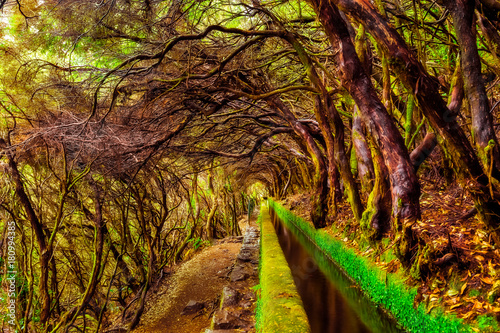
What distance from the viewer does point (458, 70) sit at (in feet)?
14.2

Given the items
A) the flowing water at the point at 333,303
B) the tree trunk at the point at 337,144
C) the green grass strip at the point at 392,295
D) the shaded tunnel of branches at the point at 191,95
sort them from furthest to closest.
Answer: the tree trunk at the point at 337,144 < the flowing water at the point at 333,303 < the shaded tunnel of branches at the point at 191,95 < the green grass strip at the point at 392,295

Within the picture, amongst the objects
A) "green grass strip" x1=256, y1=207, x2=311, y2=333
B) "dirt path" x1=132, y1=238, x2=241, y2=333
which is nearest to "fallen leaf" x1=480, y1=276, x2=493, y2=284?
"green grass strip" x1=256, y1=207, x2=311, y2=333

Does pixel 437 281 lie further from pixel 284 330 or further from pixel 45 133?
pixel 45 133

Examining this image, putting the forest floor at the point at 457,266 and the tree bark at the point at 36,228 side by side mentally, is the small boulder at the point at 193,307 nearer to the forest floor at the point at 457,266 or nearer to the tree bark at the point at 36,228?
the tree bark at the point at 36,228

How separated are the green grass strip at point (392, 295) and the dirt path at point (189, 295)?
10.9 feet

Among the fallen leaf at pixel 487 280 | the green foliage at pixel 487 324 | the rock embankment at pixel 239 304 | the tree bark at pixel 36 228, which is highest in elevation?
the tree bark at pixel 36 228

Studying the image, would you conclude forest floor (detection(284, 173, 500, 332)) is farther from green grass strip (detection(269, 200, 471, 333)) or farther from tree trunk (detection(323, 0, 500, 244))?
tree trunk (detection(323, 0, 500, 244))

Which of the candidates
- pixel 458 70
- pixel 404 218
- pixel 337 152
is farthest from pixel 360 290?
pixel 458 70

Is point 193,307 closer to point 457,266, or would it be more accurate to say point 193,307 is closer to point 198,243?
point 457,266

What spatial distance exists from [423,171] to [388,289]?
5672mm

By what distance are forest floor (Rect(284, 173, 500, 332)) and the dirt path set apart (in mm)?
4383

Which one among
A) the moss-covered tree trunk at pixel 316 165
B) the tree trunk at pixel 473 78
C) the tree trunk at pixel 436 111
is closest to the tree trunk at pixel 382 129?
the tree trunk at pixel 436 111

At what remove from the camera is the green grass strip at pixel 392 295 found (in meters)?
3.24

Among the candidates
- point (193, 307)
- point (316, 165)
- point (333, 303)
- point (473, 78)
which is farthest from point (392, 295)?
point (316, 165)
